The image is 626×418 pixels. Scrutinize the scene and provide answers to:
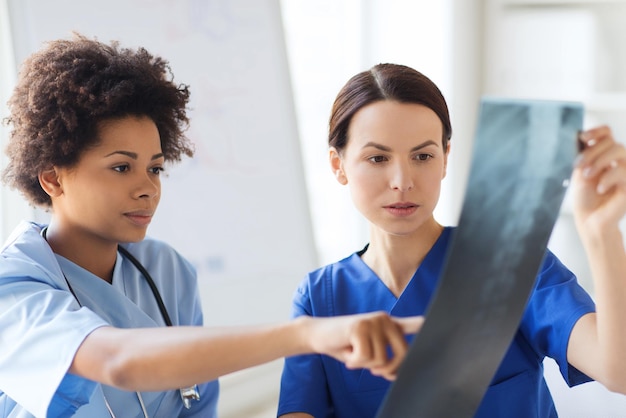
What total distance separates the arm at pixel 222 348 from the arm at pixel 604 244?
26 centimetres

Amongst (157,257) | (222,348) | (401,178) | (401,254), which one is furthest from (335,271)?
(222,348)

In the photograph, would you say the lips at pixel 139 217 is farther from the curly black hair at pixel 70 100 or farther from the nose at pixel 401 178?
the nose at pixel 401 178

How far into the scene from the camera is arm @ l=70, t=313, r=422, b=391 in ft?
2.27

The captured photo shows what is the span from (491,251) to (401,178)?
291 millimetres

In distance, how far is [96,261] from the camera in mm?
1193

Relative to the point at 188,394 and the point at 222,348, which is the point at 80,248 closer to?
the point at 188,394

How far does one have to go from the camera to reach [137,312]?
46.8 inches

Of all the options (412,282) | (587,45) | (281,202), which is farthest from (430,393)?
(587,45)

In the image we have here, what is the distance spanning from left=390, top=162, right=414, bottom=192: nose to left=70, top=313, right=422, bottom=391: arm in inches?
12.9

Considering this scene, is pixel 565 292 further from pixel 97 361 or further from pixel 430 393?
pixel 97 361

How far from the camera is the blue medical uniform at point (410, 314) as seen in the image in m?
1.05

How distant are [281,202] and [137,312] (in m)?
1.12

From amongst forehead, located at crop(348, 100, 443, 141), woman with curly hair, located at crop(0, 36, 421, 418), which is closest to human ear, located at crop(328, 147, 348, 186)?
forehead, located at crop(348, 100, 443, 141)

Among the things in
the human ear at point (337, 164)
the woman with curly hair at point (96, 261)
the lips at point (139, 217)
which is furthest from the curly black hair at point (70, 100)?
the human ear at point (337, 164)
